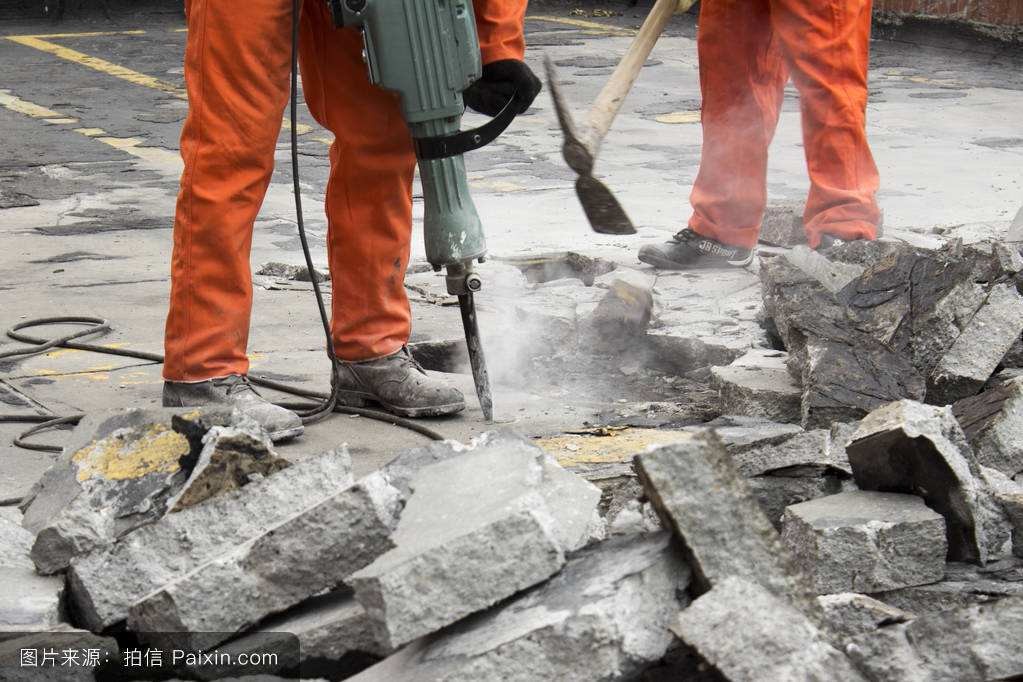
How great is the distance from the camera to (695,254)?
Answer: 4.85 m

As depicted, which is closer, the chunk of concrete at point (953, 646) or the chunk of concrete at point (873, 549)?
the chunk of concrete at point (953, 646)

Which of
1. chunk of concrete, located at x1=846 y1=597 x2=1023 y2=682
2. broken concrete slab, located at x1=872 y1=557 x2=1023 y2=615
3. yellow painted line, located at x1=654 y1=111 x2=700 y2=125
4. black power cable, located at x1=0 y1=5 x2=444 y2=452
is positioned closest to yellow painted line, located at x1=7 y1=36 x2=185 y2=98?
yellow painted line, located at x1=654 y1=111 x2=700 y2=125

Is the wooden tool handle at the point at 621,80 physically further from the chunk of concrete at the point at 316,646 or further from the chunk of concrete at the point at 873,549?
the chunk of concrete at the point at 316,646

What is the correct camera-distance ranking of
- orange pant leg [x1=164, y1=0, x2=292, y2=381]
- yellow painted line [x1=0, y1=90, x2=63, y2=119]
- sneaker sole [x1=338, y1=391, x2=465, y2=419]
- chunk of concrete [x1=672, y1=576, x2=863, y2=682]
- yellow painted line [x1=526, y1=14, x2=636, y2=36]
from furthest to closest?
yellow painted line [x1=526, y1=14, x2=636, y2=36] → yellow painted line [x1=0, y1=90, x2=63, y2=119] → sneaker sole [x1=338, y1=391, x2=465, y2=419] → orange pant leg [x1=164, y1=0, x2=292, y2=381] → chunk of concrete [x1=672, y1=576, x2=863, y2=682]

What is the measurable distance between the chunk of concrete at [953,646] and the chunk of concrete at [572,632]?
0.31 meters

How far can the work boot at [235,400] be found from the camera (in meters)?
3.20

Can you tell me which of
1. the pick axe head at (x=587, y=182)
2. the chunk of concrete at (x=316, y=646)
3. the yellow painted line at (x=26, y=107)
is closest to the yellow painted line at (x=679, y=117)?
the yellow painted line at (x=26, y=107)

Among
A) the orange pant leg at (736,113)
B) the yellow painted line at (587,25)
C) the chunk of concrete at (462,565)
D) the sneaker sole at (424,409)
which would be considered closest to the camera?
the chunk of concrete at (462,565)

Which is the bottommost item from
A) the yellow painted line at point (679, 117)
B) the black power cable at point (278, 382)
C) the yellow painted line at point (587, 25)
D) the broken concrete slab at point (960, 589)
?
the yellow painted line at point (587, 25)

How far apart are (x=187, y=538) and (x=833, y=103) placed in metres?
3.02

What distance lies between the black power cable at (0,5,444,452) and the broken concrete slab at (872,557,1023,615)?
50.7 inches

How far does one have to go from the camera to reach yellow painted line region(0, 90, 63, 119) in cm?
835

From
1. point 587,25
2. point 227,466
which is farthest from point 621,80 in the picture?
point 587,25

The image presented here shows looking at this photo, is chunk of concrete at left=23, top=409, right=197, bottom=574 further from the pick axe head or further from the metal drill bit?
the pick axe head
